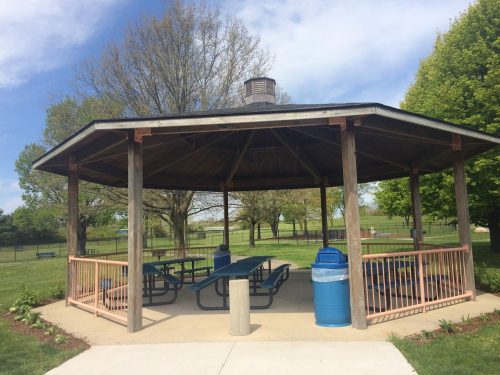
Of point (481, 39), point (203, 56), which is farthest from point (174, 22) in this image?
point (481, 39)

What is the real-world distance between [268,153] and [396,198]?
12.6 metres

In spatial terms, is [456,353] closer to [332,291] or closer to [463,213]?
[332,291]

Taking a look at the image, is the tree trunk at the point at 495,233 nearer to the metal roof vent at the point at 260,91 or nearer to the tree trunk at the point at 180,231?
the metal roof vent at the point at 260,91

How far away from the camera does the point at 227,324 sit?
691 centimetres

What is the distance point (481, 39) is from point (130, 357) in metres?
16.5

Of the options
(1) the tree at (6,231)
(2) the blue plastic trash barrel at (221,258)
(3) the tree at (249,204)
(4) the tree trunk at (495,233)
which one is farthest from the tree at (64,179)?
(1) the tree at (6,231)

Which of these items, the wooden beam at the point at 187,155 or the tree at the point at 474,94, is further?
the tree at the point at 474,94

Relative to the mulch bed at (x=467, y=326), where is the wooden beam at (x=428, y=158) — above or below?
above

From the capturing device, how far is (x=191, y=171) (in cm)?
1305

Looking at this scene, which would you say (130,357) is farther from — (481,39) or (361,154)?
(481,39)

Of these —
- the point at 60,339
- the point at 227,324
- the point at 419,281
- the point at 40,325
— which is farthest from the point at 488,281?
the point at 40,325

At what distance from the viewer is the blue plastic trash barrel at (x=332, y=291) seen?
6.49 meters

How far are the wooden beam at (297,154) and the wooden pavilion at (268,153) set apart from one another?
6 cm

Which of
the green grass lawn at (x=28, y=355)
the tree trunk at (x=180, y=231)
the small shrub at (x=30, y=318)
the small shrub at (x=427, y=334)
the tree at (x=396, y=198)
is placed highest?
the tree at (x=396, y=198)
